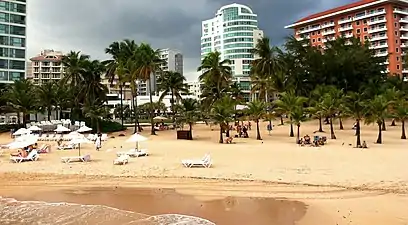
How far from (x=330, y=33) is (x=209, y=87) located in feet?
223

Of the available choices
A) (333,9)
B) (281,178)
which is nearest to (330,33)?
(333,9)

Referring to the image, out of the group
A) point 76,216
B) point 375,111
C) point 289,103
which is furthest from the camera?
point 289,103

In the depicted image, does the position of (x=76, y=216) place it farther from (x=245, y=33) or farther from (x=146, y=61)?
(x=245, y=33)

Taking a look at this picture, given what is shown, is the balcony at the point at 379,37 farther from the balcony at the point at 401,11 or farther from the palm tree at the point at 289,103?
the palm tree at the point at 289,103

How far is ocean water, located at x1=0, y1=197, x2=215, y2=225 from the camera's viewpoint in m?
12.7

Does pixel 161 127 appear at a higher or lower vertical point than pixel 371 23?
lower

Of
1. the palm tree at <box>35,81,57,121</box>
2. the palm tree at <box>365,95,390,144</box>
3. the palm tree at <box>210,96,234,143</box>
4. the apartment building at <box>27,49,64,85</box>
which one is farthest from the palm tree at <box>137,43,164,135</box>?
the apartment building at <box>27,49,64,85</box>

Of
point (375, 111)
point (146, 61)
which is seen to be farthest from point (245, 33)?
point (375, 111)

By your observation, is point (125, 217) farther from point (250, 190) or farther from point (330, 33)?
point (330, 33)

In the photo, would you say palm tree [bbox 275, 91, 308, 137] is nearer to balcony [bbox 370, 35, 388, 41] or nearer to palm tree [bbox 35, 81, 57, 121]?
palm tree [bbox 35, 81, 57, 121]

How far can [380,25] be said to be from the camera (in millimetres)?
102438

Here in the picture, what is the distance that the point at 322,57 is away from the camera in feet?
208

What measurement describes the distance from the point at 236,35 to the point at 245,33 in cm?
388

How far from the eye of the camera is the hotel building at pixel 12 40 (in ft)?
248
